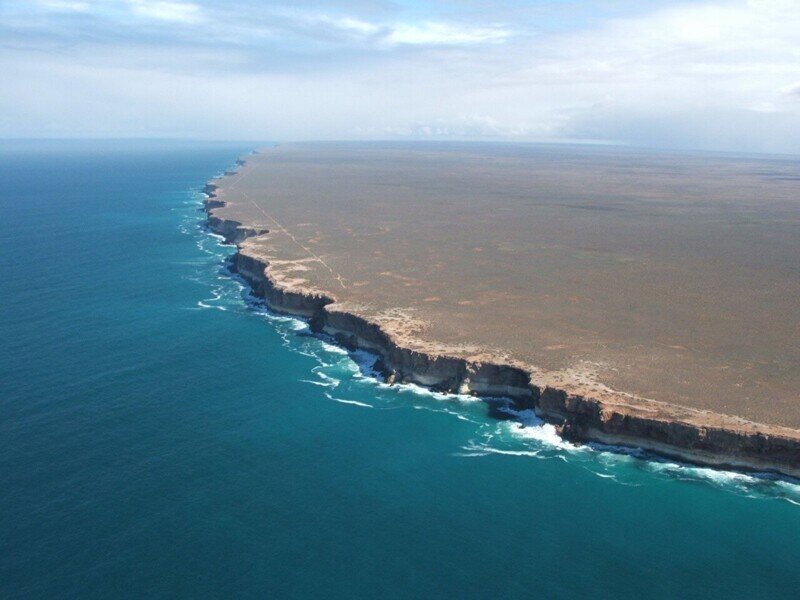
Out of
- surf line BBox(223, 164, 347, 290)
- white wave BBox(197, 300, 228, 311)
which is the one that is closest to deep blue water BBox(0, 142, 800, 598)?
white wave BBox(197, 300, 228, 311)

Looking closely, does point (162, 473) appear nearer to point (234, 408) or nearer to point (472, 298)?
point (234, 408)

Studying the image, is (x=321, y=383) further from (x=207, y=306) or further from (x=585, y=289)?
(x=585, y=289)

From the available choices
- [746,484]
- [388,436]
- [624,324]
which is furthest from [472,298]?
[746,484]

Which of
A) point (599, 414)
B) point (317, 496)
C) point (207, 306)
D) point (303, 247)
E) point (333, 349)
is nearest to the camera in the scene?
point (317, 496)

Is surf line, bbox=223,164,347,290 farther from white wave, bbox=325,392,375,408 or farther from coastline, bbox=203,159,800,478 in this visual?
white wave, bbox=325,392,375,408

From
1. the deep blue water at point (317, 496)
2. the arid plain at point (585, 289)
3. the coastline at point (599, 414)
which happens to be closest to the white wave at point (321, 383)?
the deep blue water at point (317, 496)

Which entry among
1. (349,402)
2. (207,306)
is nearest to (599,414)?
(349,402)
